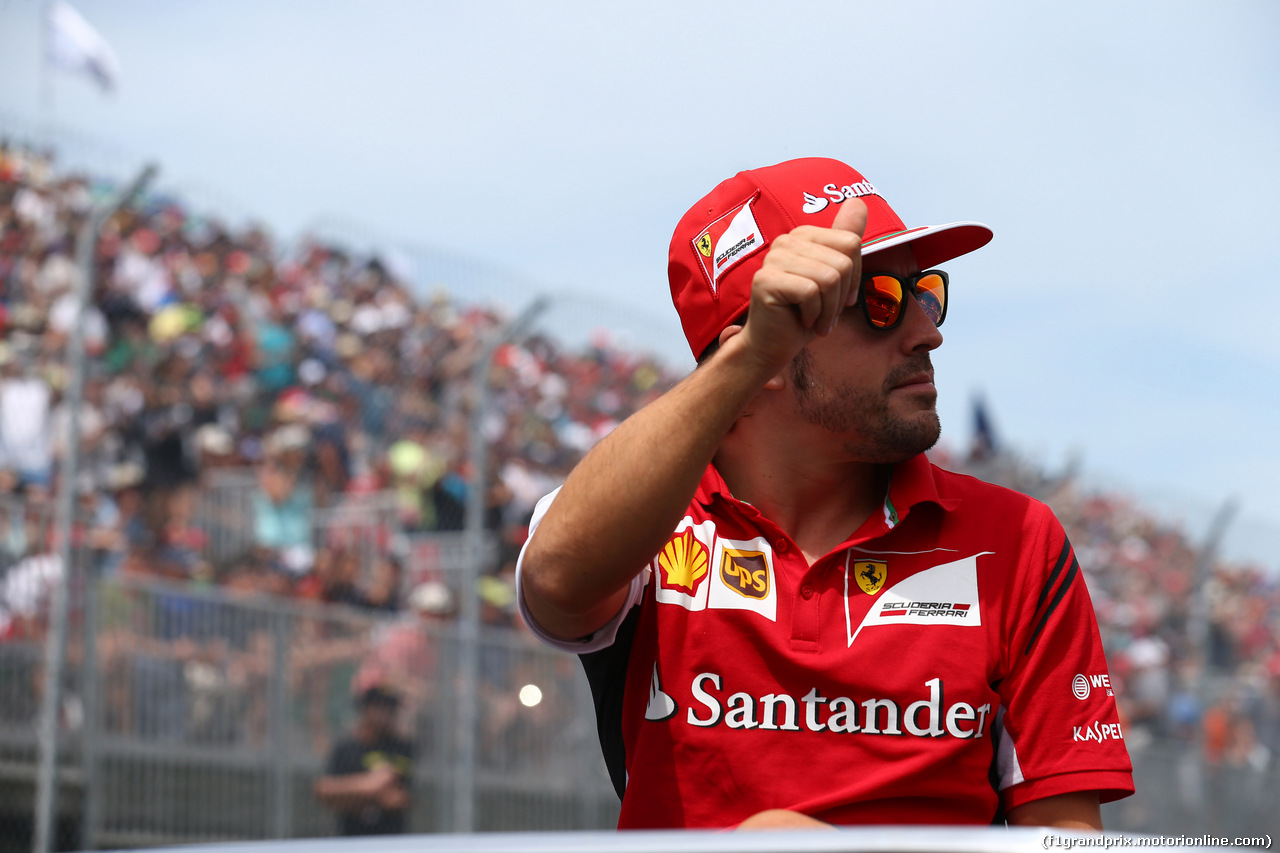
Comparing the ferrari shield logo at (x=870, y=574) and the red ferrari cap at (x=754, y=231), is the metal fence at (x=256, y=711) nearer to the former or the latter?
the red ferrari cap at (x=754, y=231)

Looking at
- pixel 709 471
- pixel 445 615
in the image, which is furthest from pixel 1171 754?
pixel 709 471

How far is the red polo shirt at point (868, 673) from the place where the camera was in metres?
1.89

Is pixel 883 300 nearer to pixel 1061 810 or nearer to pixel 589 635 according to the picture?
pixel 589 635

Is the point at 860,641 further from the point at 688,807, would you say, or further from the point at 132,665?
the point at 132,665

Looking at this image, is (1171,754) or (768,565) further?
(1171,754)

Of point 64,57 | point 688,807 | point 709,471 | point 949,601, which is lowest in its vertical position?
point 688,807

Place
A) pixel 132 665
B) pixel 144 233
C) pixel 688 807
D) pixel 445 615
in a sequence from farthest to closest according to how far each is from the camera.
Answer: pixel 144 233
pixel 445 615
pixel 132 665
pixel 688 807

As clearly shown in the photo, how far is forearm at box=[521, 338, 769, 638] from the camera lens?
69.3 inches

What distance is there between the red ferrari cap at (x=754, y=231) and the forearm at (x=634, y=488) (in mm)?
331

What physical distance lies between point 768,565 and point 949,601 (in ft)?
0.87

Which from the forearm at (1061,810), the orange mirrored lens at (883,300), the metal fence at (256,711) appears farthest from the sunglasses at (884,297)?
the metal fence at (256,711)

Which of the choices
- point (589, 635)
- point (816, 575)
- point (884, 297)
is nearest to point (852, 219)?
point (884, 297)

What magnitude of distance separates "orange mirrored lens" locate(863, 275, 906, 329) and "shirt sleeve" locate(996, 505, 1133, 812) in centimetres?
40

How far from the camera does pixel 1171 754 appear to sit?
32.0 feet
